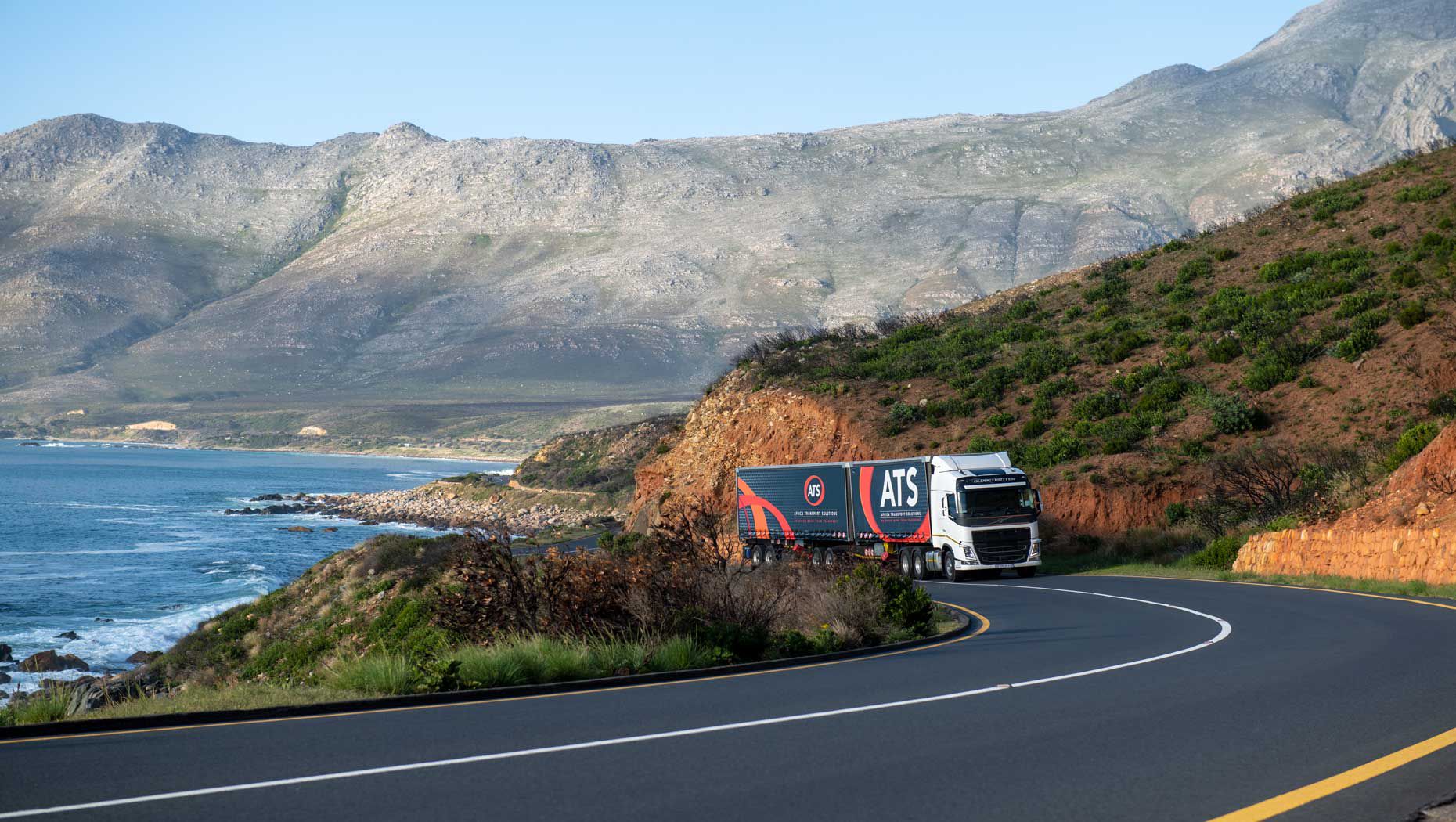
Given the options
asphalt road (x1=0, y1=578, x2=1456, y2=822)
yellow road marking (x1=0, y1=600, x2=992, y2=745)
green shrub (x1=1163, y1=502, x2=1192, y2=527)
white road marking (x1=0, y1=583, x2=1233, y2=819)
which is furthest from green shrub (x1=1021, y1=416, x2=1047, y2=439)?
white road marking (x1=0, y1=583, x2=1233, y2=819)

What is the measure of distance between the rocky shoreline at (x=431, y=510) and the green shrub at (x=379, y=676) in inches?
2509

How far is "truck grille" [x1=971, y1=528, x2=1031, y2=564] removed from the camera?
33.4m

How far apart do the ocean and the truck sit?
69.6 feet

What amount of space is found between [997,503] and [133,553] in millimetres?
53716

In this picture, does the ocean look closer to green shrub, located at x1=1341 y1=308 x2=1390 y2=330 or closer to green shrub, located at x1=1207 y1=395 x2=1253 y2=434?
green shrub, located at x1=1207 y1=395 x2=1253 y2=434

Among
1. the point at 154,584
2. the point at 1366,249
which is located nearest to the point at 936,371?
the point at 1366,249

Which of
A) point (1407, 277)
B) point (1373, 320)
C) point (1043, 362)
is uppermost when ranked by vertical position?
point (1407, 277)

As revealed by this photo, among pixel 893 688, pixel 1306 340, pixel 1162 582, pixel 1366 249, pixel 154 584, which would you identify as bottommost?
pixel 154 584

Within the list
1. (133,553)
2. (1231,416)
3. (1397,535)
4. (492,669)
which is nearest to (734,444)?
(1231,416)

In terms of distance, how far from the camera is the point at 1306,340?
148 feet

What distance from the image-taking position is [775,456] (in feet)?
172

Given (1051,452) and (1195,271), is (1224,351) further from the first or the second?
(1195,271)

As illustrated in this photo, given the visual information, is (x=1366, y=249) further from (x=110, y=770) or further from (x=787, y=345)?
(x=110, y=770)

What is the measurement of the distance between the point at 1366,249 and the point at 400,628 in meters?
41.7
